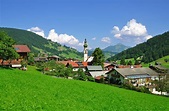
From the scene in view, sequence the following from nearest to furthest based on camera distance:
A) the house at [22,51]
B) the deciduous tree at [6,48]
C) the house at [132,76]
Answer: the deciduous tree at [6,48] → the house at [22,51] → the house at [132,76]

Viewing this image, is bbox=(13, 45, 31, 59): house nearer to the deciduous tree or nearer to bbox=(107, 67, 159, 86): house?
the deciduous tree

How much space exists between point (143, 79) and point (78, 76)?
2761 centimetres

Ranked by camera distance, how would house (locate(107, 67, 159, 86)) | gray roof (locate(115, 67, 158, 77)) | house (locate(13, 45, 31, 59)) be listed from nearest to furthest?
house (locate(13, 45, 31, 59)) < house (locate(107, 67, 159, 86)) < gray roof (locate(115, 67, 158, 77))

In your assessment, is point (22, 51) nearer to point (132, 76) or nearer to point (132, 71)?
point (132, 76)

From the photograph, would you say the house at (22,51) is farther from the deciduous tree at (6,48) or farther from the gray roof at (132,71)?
the gray roof at (132,71)

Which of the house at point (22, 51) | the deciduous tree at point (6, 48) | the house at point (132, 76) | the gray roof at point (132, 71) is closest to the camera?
A: the deciduous tree at point (6, 48)

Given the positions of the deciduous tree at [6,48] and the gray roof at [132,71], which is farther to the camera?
the gray roof at [132,71]

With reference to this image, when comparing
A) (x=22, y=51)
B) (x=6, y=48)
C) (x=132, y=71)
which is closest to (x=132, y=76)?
(x=132, y=71)

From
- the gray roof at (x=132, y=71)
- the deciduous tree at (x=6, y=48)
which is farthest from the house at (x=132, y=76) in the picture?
the deciduous tree at (x=6, y=48)

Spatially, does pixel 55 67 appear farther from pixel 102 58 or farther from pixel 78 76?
pixel 102 58

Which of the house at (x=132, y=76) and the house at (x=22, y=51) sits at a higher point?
the house at (x=22, y=51)

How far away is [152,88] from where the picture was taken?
77.2m

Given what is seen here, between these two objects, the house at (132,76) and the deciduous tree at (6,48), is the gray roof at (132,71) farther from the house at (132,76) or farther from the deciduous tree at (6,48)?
the deciduous tree at (6,48)

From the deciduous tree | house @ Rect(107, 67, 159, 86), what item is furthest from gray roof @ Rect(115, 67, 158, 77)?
the deciduous tree
